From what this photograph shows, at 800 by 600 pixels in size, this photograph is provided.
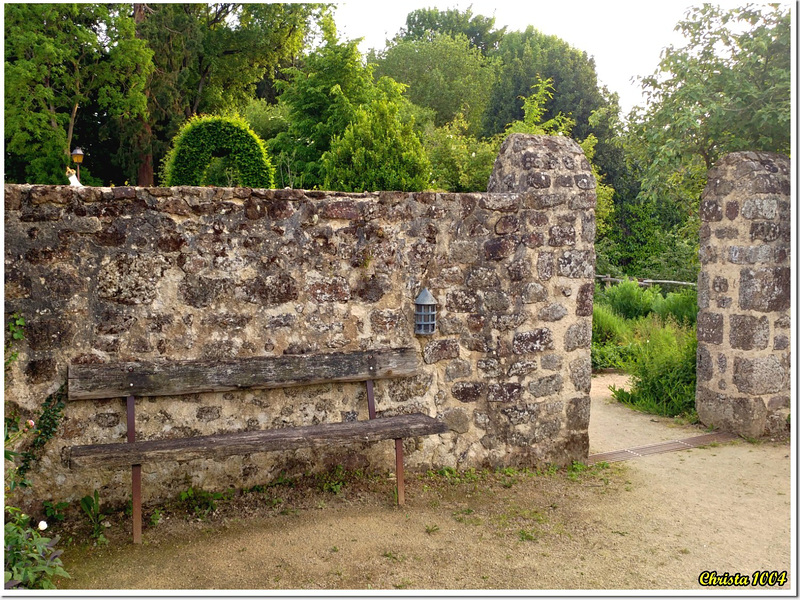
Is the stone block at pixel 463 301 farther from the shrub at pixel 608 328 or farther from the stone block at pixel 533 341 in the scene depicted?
the shrub at pixel 608 328

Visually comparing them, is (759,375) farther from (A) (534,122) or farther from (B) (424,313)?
(A) (534,122)

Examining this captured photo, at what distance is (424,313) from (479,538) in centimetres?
142

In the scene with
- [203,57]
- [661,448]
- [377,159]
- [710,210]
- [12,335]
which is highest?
[203,57]

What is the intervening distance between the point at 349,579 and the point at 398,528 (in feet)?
2.02

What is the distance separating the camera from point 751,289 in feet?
18.7

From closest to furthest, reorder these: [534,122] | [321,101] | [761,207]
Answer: [761,207] → [321,101] → [534,122]

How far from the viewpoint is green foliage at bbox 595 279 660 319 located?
10070 mm

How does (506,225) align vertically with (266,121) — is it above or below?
below

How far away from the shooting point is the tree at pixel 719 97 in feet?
20.5

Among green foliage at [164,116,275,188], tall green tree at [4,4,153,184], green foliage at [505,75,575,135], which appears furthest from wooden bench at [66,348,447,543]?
tall green tree at [4,4,153,184]

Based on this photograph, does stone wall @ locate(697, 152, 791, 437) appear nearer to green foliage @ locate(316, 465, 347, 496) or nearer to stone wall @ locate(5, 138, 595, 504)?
stone wall @ locate(5, 138, 595, 504)

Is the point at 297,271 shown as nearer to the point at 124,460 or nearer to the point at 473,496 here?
the point at 124,460

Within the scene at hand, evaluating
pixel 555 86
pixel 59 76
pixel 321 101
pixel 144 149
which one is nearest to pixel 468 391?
pixel 321 101

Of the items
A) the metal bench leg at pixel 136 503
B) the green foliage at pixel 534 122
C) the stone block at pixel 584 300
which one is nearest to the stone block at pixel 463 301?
the stone block at pixel 584 300
